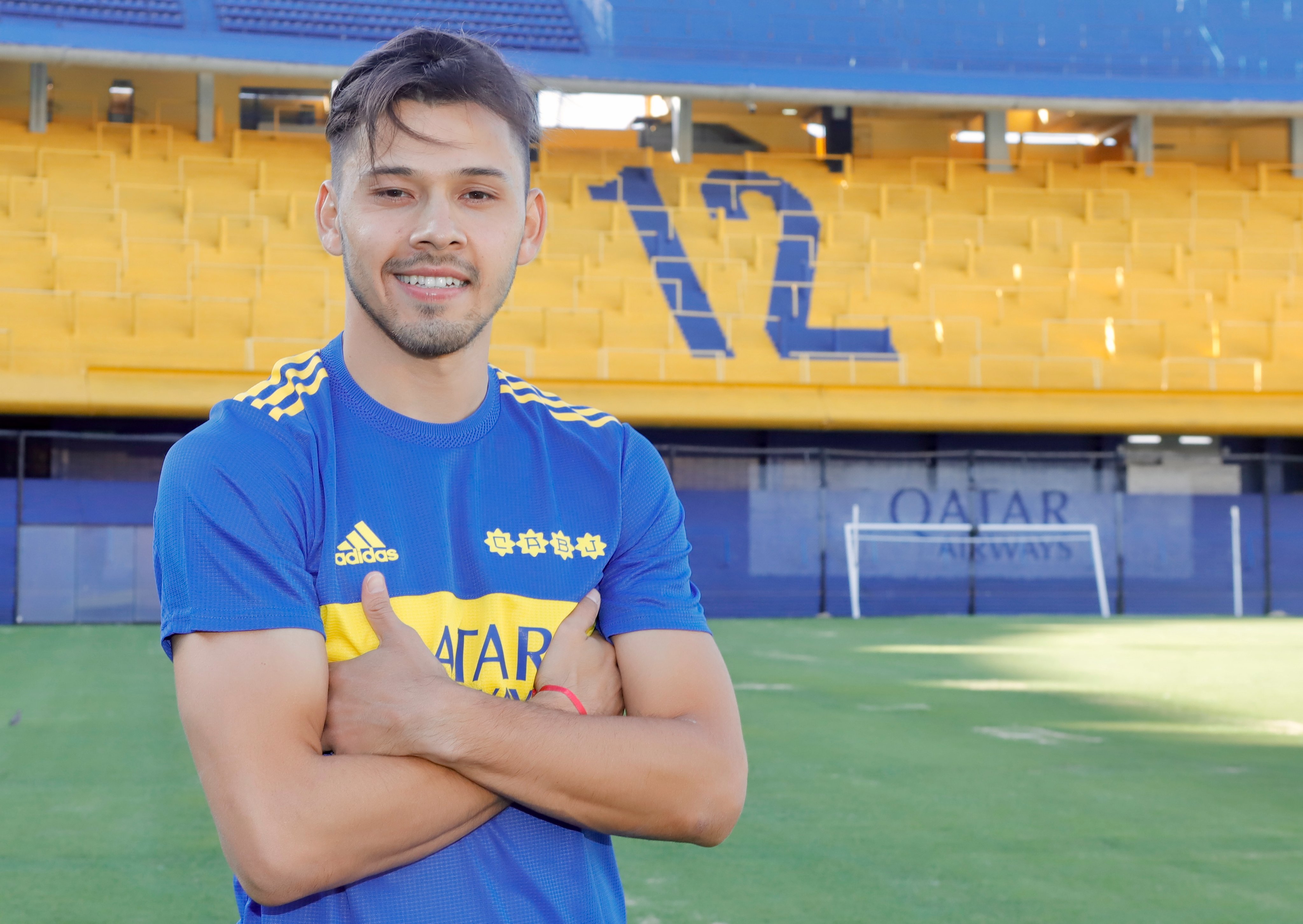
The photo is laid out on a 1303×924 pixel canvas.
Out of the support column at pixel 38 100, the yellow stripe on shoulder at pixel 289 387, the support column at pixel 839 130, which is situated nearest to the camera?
the yellow stripe on shoulder at pixel 289 387

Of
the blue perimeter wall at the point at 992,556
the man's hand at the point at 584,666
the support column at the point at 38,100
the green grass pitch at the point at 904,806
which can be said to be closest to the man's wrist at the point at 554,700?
the man's hand at the point at 584,666

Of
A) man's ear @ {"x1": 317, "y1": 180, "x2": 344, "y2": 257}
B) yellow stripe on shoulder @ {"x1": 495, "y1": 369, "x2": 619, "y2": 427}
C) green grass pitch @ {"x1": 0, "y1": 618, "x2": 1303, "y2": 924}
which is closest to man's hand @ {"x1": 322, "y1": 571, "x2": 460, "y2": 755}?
yellow stripe on shoulder @ {"x1": 495, "y1": 369, "x2": 619, "y2": 427}

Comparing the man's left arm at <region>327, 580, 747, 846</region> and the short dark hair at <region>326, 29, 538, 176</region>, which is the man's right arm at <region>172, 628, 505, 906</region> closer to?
the man's left arm at <region>327, 580, 747, 846</region>

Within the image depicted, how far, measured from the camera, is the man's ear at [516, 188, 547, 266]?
1.91 meters

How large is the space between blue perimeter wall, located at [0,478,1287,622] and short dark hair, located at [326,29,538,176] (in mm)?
14230

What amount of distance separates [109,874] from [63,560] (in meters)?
11.5

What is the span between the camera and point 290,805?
154cm

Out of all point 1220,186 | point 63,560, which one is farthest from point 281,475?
point 1220,186

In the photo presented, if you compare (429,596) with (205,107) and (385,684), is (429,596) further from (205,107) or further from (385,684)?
(205,107)

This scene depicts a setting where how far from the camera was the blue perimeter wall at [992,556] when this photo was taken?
643 inches

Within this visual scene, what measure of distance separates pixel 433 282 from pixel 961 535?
1600 centimetres

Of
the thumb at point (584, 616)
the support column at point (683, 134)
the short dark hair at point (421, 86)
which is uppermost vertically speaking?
the support column at point (683, 134)

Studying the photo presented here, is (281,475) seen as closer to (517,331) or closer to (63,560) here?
(63,560)

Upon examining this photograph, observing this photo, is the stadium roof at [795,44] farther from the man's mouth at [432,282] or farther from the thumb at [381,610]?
the thumb at [381,610]
